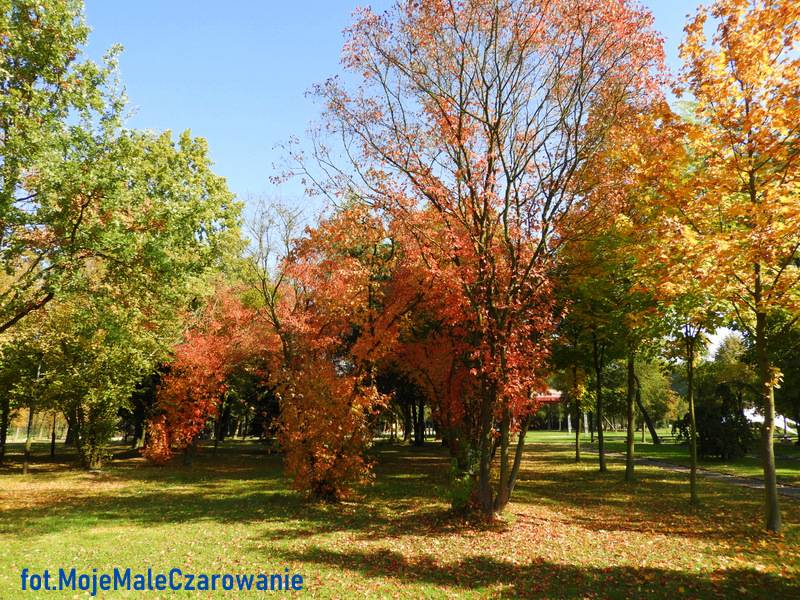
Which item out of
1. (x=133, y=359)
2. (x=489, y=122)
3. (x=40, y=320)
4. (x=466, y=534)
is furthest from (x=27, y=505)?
(x=489, y=122)

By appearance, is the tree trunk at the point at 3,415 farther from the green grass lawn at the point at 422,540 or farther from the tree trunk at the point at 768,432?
the tree trunk at the point at 768,432

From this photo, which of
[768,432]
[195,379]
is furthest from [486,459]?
[195,379]

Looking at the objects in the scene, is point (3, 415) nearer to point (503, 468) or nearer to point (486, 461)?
point (486, 461)

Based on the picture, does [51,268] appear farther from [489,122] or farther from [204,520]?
[489,122]

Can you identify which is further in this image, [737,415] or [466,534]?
[737,415]

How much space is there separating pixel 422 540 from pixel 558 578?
3563 millimetres

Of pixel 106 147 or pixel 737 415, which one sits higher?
pixel 106 147

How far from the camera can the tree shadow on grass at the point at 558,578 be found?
759 cm

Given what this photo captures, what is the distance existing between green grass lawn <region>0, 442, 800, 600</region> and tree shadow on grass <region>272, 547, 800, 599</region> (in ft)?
0.11

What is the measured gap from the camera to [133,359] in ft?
74.0

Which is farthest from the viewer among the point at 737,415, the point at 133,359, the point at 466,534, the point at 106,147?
the point at 737,415

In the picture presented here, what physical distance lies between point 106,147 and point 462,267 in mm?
9638

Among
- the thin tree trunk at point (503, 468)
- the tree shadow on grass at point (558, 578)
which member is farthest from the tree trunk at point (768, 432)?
the thin tree trunk at point (503, 468)

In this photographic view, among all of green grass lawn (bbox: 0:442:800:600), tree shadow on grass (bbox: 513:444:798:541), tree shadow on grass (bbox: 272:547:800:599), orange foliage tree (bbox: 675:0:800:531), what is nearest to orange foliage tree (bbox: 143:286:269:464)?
green grass lawn (bbox: 0:442:800:600)
